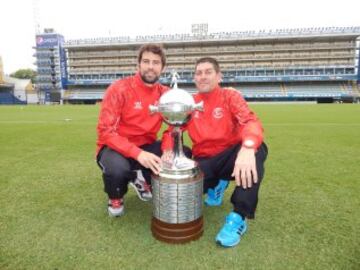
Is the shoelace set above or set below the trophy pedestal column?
below

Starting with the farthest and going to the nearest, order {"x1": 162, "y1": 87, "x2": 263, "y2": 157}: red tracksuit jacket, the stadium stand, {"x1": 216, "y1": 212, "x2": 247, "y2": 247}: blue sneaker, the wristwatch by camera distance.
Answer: the stadium stand < {"x1": 162, "y1": 87, "x2": 263, "y2": 157}: red tracksuit jacket < the wristwatch < {"x1": 216, "y1": 212, "x2": 247, "y2": 247}: blue sneaker

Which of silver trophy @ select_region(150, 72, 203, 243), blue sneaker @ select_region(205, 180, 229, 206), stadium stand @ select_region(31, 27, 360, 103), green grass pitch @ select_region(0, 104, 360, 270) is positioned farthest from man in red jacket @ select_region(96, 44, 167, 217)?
stadium stand @ select_region(31, 27, 360, 103)

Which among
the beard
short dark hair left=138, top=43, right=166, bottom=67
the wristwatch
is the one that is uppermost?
short dark hair left=138, top=43, right=166, bottom=67

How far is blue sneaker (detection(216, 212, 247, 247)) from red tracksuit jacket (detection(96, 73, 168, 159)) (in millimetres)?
915

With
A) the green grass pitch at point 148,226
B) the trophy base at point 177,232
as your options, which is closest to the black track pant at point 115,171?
the green grass pitch at point 148,226

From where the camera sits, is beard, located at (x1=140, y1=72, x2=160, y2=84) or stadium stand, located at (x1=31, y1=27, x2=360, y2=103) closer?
beard, located at (x1=140, y1=72, x2=160, y2=84)

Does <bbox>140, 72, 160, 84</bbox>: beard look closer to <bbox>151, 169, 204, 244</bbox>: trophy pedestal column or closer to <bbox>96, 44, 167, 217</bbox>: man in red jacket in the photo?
<bbox>96, 44, 167, 217</bbox>: man in red jacket

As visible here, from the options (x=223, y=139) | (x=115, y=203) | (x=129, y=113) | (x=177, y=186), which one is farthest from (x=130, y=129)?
(x=177, y=186)

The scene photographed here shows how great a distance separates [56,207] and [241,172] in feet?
5.28

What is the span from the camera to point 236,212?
7.14 feet

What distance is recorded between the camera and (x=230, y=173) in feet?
8.32

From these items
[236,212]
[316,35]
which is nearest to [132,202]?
[236,212]

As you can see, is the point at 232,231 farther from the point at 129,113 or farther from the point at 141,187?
the point at 129,113

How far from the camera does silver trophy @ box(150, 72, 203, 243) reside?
2.06 meters
